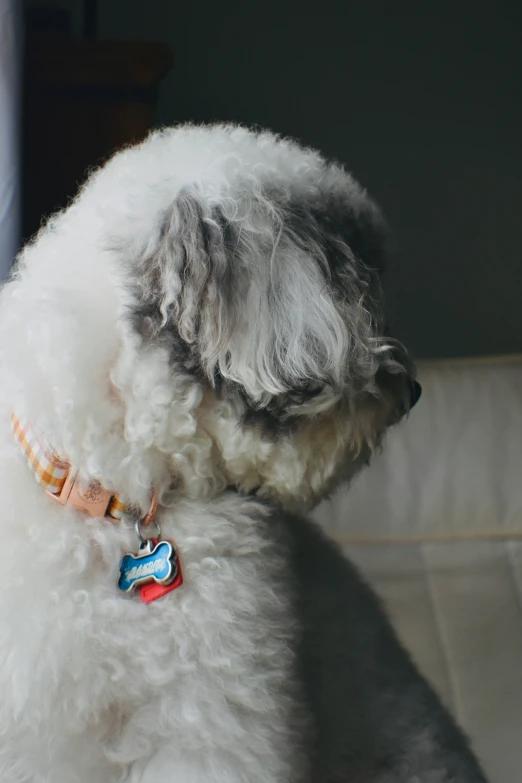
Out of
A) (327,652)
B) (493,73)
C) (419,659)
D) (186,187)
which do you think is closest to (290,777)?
(327,652)

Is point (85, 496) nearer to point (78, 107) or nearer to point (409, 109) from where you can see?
point (78, 107)

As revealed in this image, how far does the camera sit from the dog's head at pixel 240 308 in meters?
0.70

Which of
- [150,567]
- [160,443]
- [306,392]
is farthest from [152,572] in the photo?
[306,392]

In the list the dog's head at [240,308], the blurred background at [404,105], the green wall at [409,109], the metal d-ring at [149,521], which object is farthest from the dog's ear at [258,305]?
the green wall at [409,109]

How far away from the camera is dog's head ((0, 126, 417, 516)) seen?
2.28ft

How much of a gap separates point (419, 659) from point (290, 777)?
Result: 2.67 feet

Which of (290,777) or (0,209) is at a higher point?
(0,209)

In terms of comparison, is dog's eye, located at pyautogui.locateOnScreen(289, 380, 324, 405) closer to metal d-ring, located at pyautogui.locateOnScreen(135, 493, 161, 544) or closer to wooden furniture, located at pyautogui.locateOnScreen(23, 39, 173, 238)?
metal d-ring, located at pyautogui.locateOnScreen(135, 493, 161, 544)

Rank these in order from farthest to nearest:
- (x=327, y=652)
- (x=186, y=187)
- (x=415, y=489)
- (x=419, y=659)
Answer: (x=415, y=489)
(x=419, y=659)
(x=327, y=652)
(x=186, y=187)

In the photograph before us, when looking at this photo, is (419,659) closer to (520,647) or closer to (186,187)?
(520,647)

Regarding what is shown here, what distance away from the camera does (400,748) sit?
0.95 m

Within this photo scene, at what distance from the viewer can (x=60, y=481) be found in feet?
2.42

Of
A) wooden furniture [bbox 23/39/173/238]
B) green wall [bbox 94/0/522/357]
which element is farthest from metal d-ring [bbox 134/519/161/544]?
green wall [bbox 94/0/522/357]

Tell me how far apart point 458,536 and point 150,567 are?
1140 millimetres
